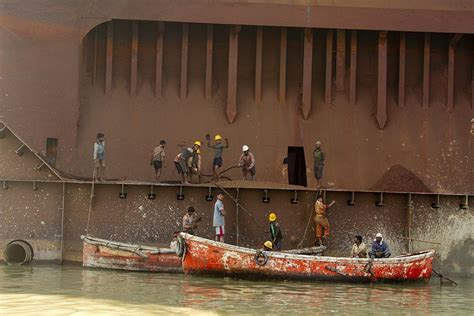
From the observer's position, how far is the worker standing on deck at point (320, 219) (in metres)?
23.2

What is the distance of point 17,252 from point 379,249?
9904 millimetres

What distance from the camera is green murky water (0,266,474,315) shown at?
16.2 metres

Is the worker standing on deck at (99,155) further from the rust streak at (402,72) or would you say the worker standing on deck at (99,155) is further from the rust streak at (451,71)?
the rust streak at (451,71)

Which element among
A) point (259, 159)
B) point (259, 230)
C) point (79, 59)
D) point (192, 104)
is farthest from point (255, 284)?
point (79, 59)

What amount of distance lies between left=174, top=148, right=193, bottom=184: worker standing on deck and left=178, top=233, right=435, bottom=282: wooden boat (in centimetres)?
263

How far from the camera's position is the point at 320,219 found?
76.5ft

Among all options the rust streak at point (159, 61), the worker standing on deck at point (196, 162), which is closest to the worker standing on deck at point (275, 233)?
the worker standing on deck at point (196, 162)

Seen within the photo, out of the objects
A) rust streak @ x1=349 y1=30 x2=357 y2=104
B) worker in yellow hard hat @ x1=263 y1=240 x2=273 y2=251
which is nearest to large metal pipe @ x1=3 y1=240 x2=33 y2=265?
worker in yellow hard hat @ x1=263 y1=240 x2=273 y2=251

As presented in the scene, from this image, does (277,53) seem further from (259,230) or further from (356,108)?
(259,230)

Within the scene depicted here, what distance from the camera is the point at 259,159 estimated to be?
83.2 ft

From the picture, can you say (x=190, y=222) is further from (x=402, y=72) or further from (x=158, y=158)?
(x=402, y=72)

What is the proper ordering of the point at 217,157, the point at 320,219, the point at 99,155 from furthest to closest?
1. the point at 217,157
2. the point at 99,155
3. the point at 320,219

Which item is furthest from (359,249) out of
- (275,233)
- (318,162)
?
(318,162)

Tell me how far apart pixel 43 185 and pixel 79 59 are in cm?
394
